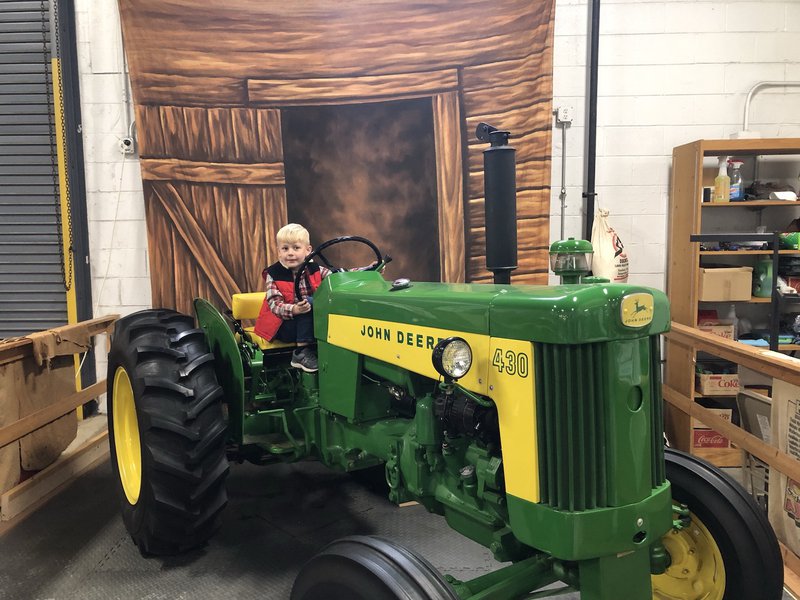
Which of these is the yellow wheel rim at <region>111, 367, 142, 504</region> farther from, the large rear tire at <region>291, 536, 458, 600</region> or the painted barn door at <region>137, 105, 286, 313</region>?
the large rear tire at <region>291, 536, 458, 600</region>

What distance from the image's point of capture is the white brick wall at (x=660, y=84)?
338cm

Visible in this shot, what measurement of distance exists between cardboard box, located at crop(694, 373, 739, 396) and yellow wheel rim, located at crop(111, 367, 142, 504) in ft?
9.21

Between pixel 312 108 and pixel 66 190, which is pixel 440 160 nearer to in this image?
pixel 312 108

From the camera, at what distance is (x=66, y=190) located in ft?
11.5

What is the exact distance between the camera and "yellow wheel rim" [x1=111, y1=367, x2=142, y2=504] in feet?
7.95

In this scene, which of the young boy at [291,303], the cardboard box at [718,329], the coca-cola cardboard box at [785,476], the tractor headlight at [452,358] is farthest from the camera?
the cardboard box at [718,329]

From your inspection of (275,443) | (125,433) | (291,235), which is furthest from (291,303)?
(125,433)

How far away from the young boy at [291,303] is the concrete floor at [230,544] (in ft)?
2.41

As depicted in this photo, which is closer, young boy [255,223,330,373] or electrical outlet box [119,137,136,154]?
young boy [255,223,330,373]

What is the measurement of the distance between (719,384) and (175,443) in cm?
270

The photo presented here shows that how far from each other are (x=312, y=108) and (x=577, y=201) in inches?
65.3

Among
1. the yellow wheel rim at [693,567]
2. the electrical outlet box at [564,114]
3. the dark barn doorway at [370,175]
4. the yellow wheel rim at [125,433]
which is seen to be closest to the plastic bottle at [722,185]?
the electrical outlet box at [564,114]

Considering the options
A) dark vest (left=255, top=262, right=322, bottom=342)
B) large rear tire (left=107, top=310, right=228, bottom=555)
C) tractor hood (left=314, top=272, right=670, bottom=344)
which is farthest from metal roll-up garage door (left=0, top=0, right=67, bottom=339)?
tractor hood (left=314, top=272, right=670, bottom=344)

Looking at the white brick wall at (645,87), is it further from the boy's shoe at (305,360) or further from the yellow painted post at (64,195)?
the boy's shoe at (305,360)
